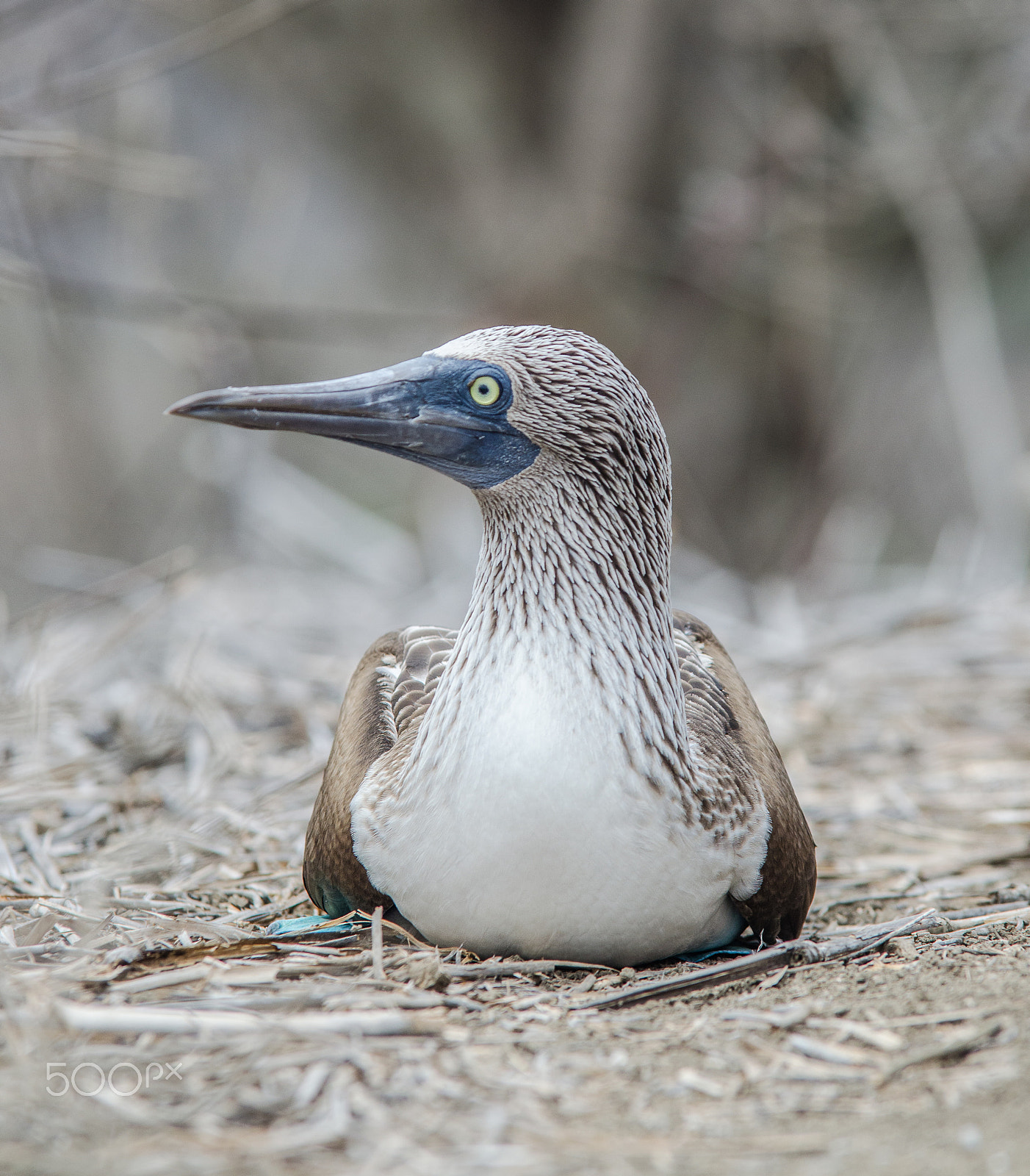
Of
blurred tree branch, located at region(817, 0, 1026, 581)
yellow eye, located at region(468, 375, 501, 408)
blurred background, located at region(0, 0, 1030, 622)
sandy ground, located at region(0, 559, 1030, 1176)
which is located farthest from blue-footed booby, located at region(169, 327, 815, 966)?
blurred tree branch, located at region(817, 0, 1026, 581)

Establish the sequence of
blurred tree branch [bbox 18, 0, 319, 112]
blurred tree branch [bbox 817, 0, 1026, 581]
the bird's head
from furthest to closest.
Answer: blurred tree branch [bbox 817, 0, 1026, 581] → blurred tree branch [bbox 18, 0, 319, 112] → the bird's head

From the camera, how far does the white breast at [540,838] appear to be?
10.1 feet

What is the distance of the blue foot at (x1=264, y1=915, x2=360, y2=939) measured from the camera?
3.31 m

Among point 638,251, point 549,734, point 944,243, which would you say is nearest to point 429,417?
point 549,734

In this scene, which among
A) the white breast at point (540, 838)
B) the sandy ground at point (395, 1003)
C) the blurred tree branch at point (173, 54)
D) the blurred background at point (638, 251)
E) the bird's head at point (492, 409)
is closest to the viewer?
the sandy ground at point (395, 1003)

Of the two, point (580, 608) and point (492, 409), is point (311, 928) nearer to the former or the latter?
point (580, 608)

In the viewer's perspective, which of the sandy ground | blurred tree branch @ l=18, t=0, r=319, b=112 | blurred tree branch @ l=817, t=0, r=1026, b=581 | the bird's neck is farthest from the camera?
blurred tree branch @ l=817, t=0, r=1026, b=581

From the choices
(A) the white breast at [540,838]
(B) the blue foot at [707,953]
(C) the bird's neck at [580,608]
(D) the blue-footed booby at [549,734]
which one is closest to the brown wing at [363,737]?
(D) the blue-footed booby at [549,734]

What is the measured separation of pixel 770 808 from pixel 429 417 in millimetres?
1381

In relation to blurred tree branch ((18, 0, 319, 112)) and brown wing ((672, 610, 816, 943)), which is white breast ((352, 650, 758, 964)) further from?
blurred tree branch ((18, 0, 319, 112))

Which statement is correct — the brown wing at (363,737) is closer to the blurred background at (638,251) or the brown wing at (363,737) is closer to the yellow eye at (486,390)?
the yellow eye at (486,390)

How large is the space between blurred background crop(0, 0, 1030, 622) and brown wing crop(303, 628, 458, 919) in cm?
333

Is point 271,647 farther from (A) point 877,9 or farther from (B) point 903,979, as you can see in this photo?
(A) point 877,9

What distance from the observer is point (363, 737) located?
12.3 ft
